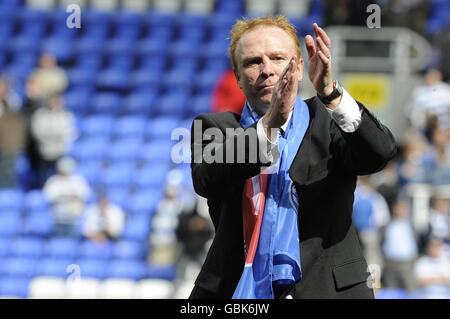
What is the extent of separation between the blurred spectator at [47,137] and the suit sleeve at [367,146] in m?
8.29

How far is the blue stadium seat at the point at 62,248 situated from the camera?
10.3 meters

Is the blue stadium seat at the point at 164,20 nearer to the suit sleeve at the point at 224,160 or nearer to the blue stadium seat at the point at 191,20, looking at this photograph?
the blue stadium seat at the point at 191,20

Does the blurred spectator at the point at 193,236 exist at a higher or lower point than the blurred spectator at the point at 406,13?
lower

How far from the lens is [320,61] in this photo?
2.68 m

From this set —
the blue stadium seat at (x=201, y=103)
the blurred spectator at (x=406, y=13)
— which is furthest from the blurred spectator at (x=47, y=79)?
the blurred spectator at (x=406, y=13)

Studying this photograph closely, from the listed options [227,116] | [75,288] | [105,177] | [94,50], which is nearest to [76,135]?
[105,177]

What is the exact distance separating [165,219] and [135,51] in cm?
325

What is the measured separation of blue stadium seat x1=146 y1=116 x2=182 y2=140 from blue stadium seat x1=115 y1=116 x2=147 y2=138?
8 cm

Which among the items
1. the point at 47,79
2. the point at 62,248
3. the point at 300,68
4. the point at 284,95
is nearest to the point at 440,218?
the point at 62,248

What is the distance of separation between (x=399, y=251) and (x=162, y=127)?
3.45 m

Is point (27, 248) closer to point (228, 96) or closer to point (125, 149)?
point (125, 149)

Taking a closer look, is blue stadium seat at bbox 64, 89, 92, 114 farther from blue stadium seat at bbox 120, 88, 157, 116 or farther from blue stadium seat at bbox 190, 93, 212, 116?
blue stadium seat at bbox 190, 93, 212, 116

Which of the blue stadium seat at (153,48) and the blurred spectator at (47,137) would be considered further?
the blue stadium seat at (153,48)

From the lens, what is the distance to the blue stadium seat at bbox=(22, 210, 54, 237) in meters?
10.7
